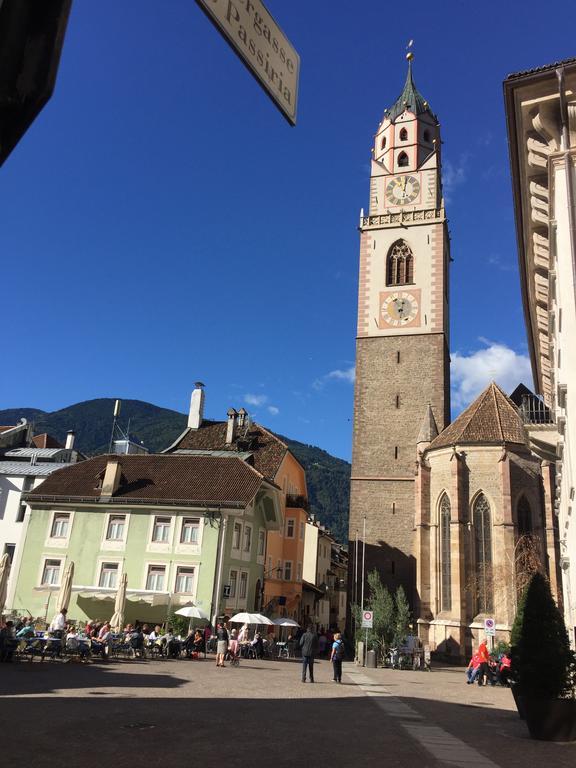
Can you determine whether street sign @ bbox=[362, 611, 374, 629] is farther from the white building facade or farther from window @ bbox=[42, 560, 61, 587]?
window @ bbox=[42, 560, 61, 587]

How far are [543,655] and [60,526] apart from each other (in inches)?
1072

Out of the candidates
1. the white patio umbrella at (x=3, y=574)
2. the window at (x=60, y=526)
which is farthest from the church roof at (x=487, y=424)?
the white patio umbrella at (x=3, y=574)

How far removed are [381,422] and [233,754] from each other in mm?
35837

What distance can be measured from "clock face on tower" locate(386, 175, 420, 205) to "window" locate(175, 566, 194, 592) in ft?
106

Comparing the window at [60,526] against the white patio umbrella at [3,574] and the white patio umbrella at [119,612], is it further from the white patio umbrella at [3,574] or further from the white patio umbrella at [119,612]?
the white patio umbrella at [3,574]

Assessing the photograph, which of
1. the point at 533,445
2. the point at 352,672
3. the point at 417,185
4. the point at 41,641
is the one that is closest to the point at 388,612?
the point at 352,672

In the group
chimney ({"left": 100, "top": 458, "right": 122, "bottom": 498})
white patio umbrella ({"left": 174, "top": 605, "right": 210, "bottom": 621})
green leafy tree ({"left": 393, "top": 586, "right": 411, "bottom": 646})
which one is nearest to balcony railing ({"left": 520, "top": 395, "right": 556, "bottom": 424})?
green leafy tree ({"left": 393, "top": 586, "right": 411, "bottom": 646})

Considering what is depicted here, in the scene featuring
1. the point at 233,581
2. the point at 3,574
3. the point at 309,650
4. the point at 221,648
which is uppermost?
the point at 233,581

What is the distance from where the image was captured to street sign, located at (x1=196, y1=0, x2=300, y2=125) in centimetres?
265

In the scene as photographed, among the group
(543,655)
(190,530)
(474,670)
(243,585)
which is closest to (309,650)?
(474,670)

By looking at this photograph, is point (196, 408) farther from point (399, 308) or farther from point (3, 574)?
point (3, 574)

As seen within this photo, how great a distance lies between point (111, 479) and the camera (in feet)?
108

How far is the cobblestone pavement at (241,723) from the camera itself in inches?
305

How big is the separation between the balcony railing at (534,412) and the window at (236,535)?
16674 mm
